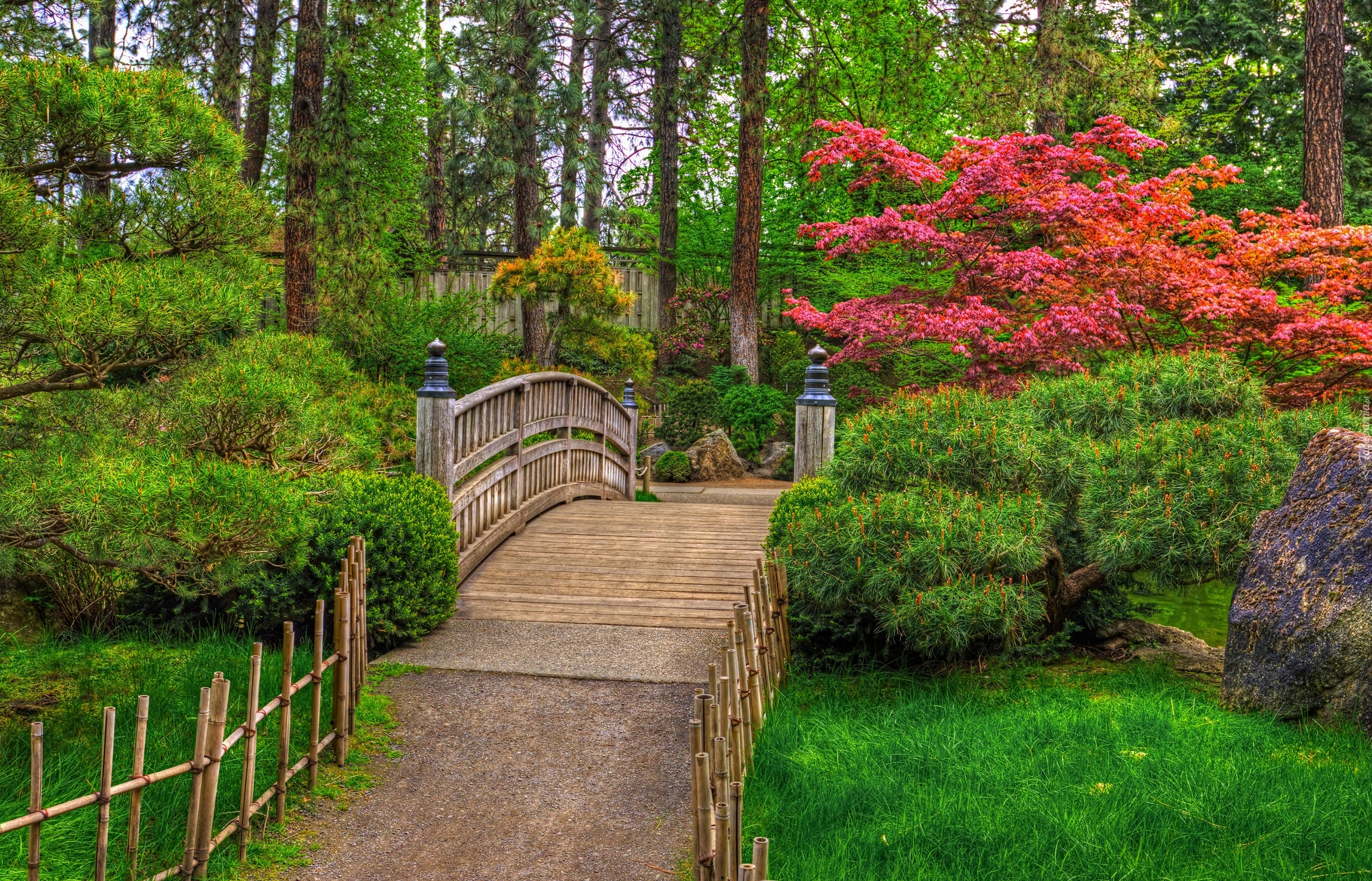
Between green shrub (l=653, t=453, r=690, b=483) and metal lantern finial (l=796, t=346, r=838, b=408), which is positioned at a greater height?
metal lantern finial (l=796, t=346, r=838, b=408)

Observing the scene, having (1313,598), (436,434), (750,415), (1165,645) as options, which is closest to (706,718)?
(1313,598)

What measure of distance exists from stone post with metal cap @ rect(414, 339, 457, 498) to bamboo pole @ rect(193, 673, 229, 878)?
318cm

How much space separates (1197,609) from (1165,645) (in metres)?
2.00

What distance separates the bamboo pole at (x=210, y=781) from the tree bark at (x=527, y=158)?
12.2 m

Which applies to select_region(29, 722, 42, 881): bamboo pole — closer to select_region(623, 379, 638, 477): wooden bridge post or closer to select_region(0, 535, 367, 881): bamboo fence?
select_region(0, 535, 367, 881): bamboo fence

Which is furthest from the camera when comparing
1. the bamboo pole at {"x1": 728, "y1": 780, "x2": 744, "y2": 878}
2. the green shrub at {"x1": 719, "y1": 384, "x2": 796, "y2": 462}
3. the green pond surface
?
the green shrub at {"x1": 719, "y1": 384, "x2": 796, "y2": 462}

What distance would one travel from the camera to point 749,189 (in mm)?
15133

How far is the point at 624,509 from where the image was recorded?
8.98 meters

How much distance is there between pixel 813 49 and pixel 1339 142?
→ 6415 mm

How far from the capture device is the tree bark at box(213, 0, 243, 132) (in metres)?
11.5

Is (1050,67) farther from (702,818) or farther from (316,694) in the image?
(702,818)

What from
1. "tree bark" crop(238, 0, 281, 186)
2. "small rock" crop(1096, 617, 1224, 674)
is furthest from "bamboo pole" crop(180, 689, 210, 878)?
"tree bark" crop(238, 0, 281, 186)

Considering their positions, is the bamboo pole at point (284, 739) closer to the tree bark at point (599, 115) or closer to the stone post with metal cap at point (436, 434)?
the stone post with metal cap at point (436, 434)

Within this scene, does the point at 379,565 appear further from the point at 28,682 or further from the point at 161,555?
the point at 161,555
